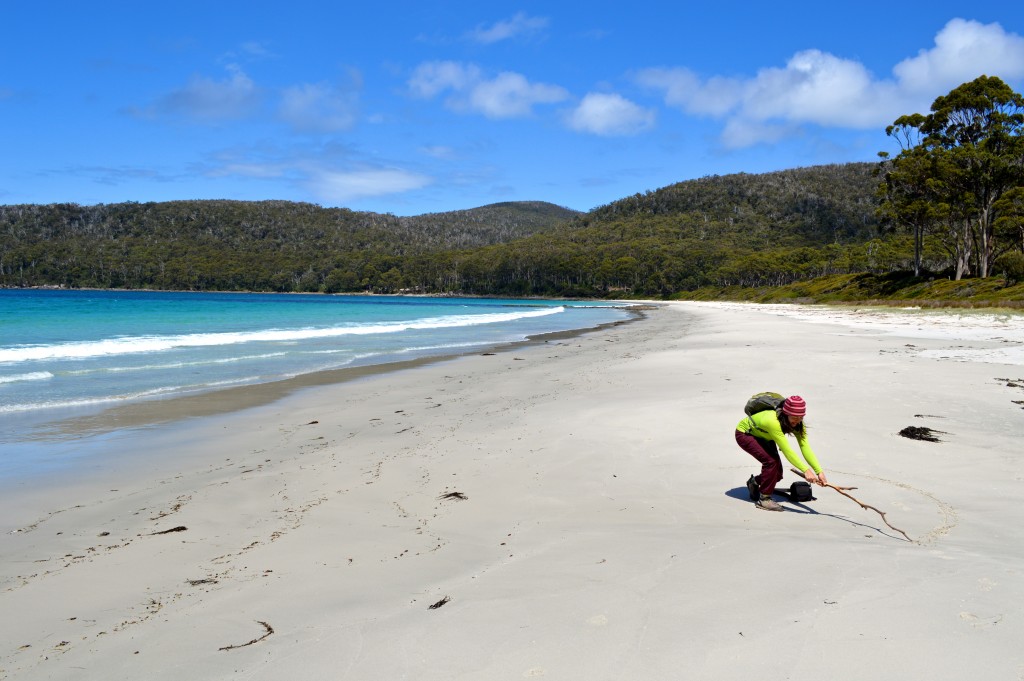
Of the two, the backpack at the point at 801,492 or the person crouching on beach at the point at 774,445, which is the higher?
the person crouching on beach at the point at 774,445

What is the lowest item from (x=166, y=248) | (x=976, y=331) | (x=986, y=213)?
(x=976, y=331)

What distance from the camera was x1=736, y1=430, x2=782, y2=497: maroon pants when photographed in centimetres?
555

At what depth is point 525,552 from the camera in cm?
457

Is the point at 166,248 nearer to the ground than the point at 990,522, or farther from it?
farther from it

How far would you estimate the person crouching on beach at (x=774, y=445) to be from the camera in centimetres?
535

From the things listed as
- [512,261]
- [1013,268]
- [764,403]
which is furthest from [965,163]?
[512,261]

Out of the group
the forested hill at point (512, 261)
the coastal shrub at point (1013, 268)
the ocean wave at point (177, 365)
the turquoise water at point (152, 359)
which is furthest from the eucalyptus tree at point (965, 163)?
the forested hill at point (512, 261)

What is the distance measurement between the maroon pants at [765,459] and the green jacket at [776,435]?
0.06m

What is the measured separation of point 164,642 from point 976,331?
2639 cm

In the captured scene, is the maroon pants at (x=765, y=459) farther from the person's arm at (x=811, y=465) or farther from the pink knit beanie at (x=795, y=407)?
the pink knit beanie at (x=795, y=407)

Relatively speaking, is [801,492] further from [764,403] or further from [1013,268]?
[1013,268]

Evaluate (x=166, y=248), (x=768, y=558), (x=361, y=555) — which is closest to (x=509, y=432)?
(x=361, y=555)

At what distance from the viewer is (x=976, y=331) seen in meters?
22.3

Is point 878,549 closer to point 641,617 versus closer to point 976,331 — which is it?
point 641,617
